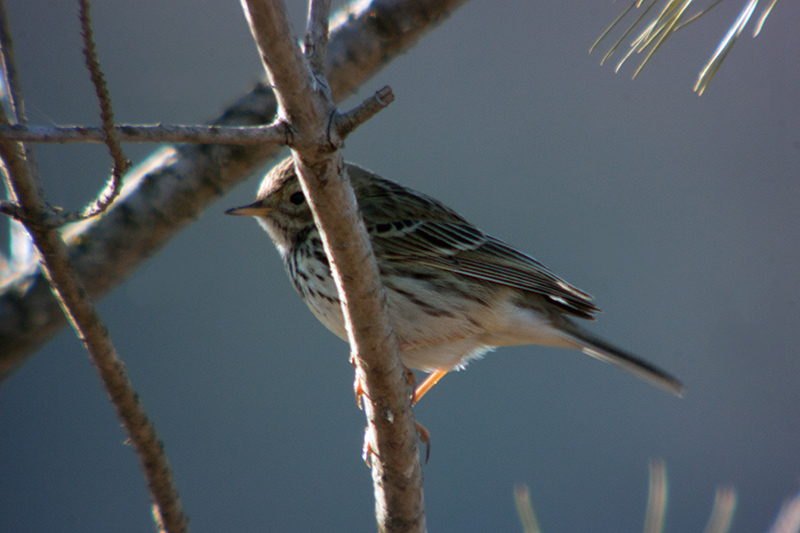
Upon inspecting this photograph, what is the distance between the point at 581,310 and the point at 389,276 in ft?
2.91

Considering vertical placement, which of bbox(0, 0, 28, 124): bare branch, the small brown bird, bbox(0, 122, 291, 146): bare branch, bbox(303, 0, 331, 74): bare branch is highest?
bbox(0, 0, 28, 124): bare branch

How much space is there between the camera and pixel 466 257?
2.86m

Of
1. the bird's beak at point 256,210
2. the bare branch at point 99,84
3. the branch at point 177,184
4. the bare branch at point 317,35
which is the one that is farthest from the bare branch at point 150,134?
the bird's beak at point 256,210

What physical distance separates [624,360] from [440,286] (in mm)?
781

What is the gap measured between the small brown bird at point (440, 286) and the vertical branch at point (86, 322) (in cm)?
95

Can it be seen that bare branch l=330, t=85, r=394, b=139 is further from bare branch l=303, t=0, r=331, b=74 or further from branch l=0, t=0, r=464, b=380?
branch l=0, t=0, r=464, b=380

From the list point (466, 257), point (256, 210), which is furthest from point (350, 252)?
point (256, 210)

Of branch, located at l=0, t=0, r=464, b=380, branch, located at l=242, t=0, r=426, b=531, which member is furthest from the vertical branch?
branch, located at l=0, t=0, r=464, b=380

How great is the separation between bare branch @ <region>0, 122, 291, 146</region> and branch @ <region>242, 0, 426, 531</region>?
7 centimetres

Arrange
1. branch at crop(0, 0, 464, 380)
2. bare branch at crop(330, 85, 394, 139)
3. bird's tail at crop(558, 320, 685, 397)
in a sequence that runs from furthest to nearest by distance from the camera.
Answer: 1. bird's tail at crop(558, 320, 685, 397)
2. branch at crop(0, 0, 464, 380)
3. bare branch at crop(330, 85, 394, 139)

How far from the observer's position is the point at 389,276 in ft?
8.83

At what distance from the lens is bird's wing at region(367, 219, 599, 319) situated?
2.78 m

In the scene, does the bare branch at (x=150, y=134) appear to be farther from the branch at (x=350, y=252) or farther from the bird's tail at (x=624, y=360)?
the bird's tail at (x=624, y=360)

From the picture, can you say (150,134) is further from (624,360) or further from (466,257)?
(624,360)
